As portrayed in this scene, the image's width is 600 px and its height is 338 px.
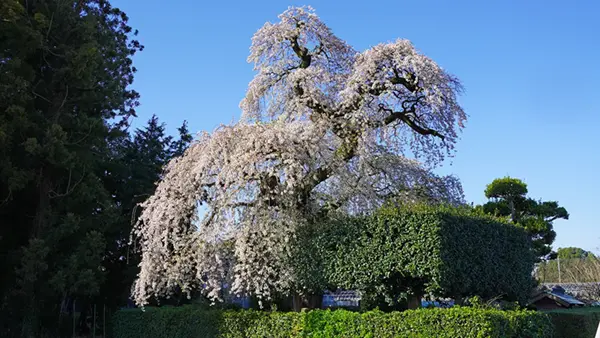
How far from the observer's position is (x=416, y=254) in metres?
12.3

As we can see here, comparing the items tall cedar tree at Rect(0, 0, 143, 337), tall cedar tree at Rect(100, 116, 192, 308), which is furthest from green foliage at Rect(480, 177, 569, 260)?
tall cedar tree at Rect(0, 0, 143, 337)

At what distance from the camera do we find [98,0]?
2317 centimetres

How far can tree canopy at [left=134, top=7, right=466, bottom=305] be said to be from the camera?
1401 cm

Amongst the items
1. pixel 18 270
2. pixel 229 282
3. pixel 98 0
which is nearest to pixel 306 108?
pixel 229 282

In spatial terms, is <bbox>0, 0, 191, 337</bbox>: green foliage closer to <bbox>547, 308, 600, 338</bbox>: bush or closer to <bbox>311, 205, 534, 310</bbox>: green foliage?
<bbox>311, 205, 534, 310</bbox>: green foliage

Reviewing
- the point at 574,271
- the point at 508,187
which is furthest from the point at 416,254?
the point at 574,271

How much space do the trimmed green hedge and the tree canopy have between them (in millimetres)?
757

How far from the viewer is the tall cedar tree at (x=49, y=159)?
17.2 meters

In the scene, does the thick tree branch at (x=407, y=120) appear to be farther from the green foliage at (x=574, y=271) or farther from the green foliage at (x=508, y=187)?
the green foliage at (x=574, y=271)

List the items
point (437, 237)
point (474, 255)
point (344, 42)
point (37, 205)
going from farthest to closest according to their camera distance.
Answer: point (37, 205) < point (344, 42) < point (474, 255) < point (437, 237)

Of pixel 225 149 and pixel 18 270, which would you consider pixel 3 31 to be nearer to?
pixel 18 270

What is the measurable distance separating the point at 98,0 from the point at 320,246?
14.6 metres

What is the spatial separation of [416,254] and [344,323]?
1.98m

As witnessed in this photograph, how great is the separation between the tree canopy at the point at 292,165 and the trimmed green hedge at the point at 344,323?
29.8 inches
